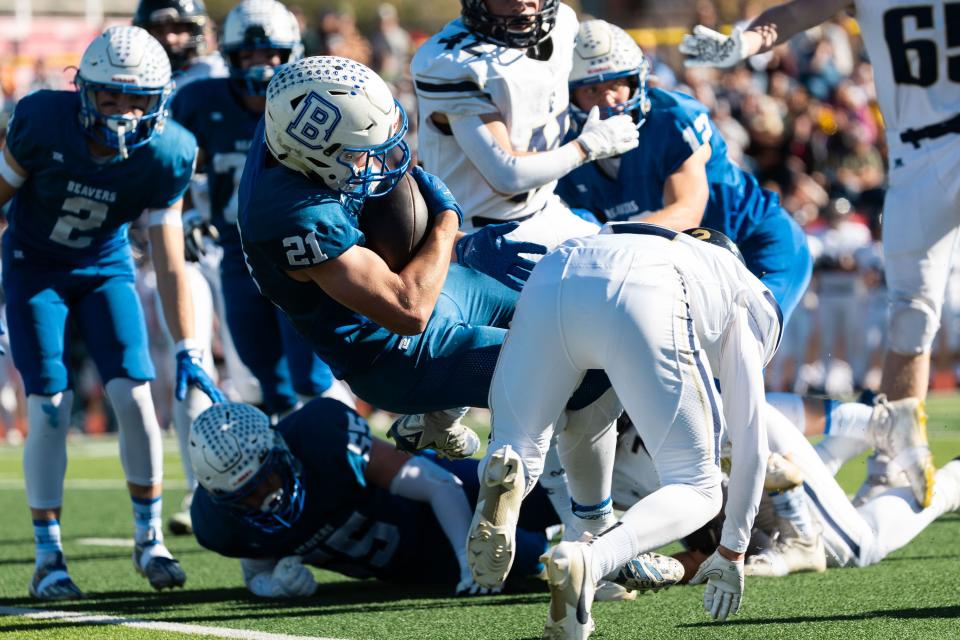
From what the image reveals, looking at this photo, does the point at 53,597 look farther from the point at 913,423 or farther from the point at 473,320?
the point at 913,423

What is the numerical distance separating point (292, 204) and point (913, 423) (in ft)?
7.73

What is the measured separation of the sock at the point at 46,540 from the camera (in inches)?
179

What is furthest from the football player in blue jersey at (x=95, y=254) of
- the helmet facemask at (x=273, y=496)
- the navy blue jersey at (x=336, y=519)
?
the helmet facemask at (x=273, y=496)

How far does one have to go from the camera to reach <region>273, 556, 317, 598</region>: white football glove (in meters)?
4.32

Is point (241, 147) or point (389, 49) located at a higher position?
point (241, 147)

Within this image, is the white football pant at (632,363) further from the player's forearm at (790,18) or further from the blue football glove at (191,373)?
the player's forearm at (790,18)

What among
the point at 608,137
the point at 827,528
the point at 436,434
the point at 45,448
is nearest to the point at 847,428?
the point at 827,528

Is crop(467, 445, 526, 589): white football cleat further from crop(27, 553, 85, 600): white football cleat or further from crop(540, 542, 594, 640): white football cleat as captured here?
crop(27, 553, 85, 600): white football cleat

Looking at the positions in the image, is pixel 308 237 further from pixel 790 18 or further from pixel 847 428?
pixel 790 18

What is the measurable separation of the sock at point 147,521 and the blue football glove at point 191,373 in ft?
1.25

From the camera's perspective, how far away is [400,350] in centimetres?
346

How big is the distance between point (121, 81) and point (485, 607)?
6.67 ft

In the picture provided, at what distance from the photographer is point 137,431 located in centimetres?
488

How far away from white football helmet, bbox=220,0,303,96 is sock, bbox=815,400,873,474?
2.68m
